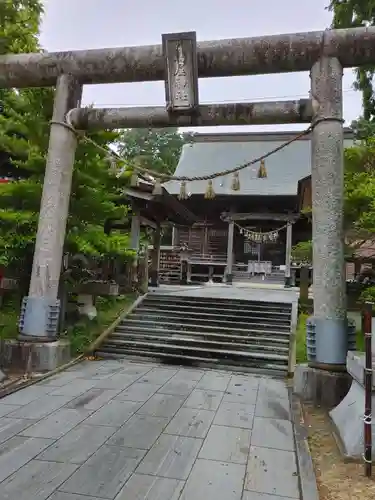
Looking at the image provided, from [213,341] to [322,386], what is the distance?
2.97 meters

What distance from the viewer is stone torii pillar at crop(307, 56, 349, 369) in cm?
512

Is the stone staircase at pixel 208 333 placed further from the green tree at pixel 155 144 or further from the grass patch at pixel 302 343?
the green tree at pixel 155 144

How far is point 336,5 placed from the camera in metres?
7.40

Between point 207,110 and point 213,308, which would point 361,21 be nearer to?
point 207,110

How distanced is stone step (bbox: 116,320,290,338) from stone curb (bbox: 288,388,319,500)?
3.09 meters

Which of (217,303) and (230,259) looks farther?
(230,259)

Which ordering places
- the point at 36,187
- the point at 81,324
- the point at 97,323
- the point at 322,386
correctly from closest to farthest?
1. the point at 322,386
2. the point at 36,187
3. the point at 81,324
4. the point at 97,323

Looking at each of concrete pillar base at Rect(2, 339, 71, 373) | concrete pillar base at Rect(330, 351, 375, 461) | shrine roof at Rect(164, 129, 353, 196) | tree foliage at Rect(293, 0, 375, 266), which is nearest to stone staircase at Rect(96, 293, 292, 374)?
concrete pillar base at Rect(2, 339, 71, 373)

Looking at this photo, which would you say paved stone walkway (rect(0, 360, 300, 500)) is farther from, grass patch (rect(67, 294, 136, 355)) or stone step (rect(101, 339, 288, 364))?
grass patch (rect(67, 294, 136, 355))

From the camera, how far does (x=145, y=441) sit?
11.8 ft

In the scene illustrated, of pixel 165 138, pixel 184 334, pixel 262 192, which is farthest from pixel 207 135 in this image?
pixel 184 334

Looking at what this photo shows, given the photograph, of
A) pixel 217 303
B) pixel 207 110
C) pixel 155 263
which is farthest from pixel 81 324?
pixel 155 263

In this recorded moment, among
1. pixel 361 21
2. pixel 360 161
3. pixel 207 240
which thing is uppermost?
pixel 361 21

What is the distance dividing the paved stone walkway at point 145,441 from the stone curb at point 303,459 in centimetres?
6
